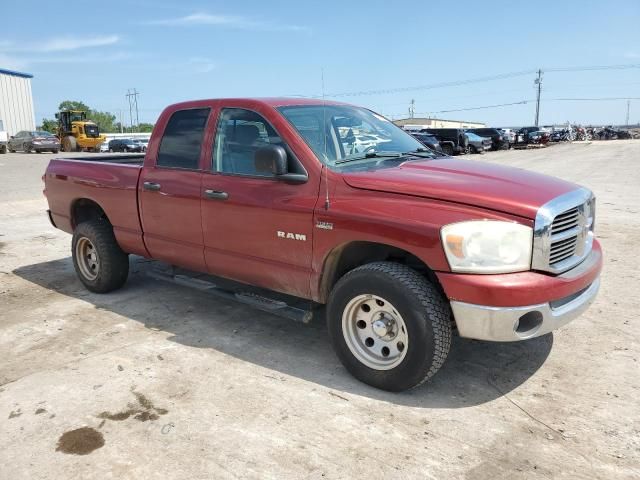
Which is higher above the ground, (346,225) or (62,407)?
(346,225)

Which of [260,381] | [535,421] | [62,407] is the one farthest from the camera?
[260,381]

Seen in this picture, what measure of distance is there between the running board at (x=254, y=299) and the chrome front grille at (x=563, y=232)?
5.31 ft

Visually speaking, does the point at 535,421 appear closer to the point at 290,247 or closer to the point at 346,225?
the point at 346,225

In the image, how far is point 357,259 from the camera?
368cm

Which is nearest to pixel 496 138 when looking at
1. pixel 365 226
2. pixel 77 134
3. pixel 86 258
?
pixel 77 134

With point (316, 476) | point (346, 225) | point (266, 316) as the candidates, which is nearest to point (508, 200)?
point (346, 225)

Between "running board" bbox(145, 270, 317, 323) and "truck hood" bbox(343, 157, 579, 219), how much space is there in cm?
107

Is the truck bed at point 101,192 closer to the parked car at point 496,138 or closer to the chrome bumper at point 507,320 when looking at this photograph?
the chrome bumper at point 507,320

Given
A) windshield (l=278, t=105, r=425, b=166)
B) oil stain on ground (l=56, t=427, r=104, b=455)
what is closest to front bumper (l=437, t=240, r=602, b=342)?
windshield (l=278, t=105, r=425, b=166)

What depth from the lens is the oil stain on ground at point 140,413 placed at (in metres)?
3.11

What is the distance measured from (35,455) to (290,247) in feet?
6.32

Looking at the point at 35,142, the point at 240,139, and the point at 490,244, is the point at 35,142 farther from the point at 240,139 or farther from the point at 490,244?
the point at 490,244

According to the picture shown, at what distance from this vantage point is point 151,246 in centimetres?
486

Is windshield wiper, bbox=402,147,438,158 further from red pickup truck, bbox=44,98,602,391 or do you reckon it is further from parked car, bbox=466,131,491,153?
parked car, bbox=466,131,491,153
